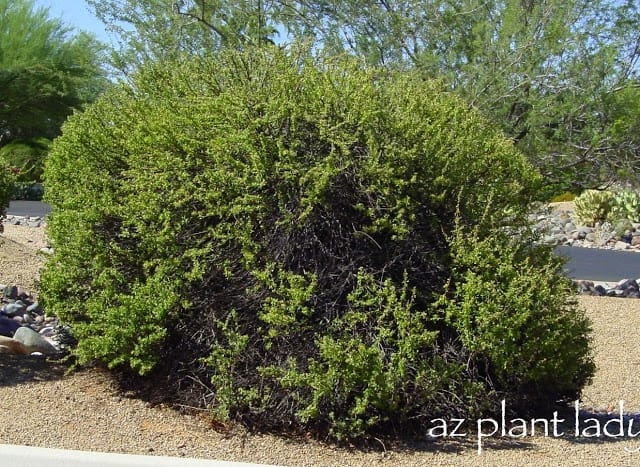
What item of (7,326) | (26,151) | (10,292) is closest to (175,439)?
(7,326)

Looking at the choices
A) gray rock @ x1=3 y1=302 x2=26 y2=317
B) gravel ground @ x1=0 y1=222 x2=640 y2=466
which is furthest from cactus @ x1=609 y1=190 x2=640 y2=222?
gravel ground @ x1=0 y1=222 x2=640 y2=466

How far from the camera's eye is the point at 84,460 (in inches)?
192

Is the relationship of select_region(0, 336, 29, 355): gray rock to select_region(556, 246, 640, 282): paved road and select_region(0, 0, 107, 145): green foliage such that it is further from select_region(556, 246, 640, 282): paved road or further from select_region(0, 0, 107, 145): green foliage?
select_region(0, 0, 107, 145): green foliage

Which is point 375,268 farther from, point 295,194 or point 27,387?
point 27,387

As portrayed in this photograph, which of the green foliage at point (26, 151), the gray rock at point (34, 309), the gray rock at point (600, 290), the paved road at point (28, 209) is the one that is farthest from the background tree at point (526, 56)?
the green foliage at point (26, 151)

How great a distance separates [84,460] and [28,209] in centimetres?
2189

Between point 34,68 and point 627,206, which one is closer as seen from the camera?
point 627,206

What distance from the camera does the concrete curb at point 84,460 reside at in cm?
486

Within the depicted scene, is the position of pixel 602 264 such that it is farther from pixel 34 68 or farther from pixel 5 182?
pixel 34 68

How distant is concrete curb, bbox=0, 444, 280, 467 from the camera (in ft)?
16.0

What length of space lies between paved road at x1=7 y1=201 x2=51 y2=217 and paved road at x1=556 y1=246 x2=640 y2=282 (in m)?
12.8

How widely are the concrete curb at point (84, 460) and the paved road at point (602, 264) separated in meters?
10.2

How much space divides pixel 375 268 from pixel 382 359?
63cm

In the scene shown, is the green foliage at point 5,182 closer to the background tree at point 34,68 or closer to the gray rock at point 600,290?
the gray rock at point 600,290
